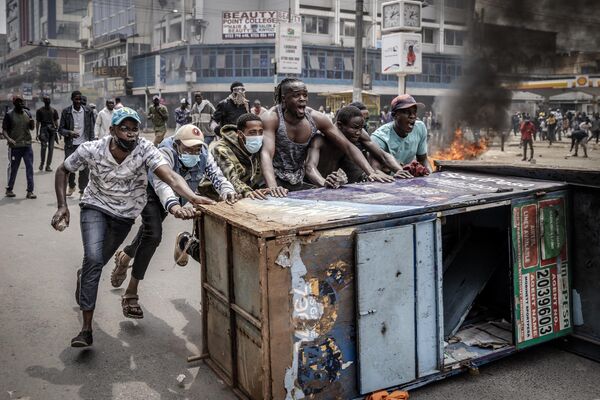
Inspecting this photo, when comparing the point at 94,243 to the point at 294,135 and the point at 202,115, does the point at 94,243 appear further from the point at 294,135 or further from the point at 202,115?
the point at 202,115

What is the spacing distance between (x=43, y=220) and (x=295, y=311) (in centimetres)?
692

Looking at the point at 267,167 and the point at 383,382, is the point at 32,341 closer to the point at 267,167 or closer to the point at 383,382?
the point at 267,167

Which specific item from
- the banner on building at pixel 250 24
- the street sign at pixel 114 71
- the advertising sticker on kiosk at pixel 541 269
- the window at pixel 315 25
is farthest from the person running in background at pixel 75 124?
the street sign at pixel 114 71

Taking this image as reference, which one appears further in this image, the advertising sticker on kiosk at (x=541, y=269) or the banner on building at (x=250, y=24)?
the banner on building at (x=250, y=24)

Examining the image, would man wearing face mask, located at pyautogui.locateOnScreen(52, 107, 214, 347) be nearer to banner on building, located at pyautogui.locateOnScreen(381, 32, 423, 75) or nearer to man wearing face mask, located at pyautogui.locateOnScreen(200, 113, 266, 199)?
man wearing face mask, located at pyautogui.locateOnScreen(200, 113, 266, 199)

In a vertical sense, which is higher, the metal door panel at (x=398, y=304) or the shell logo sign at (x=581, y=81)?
the shell logo sign at (x=581, y=81)

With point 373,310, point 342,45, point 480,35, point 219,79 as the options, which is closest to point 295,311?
point 373,310

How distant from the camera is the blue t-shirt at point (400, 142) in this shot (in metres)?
5.89

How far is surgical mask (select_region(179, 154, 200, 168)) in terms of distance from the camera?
4715 mm

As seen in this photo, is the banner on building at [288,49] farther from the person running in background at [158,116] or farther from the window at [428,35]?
the window at [428,35]

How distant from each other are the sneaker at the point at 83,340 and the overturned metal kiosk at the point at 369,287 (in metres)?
0.82

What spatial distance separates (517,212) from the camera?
398cm

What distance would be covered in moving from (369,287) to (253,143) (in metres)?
2.03

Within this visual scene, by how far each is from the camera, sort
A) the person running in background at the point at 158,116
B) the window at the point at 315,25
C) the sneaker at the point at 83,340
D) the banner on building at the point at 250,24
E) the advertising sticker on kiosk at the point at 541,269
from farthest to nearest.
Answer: the window at the point at 315,25 < the banner on building at the point at 250,24 < the person running in background at the point at 158,116 < the sneaker at the point at 83,340 < the advertising sticker on kiosk at the point at 541,269
